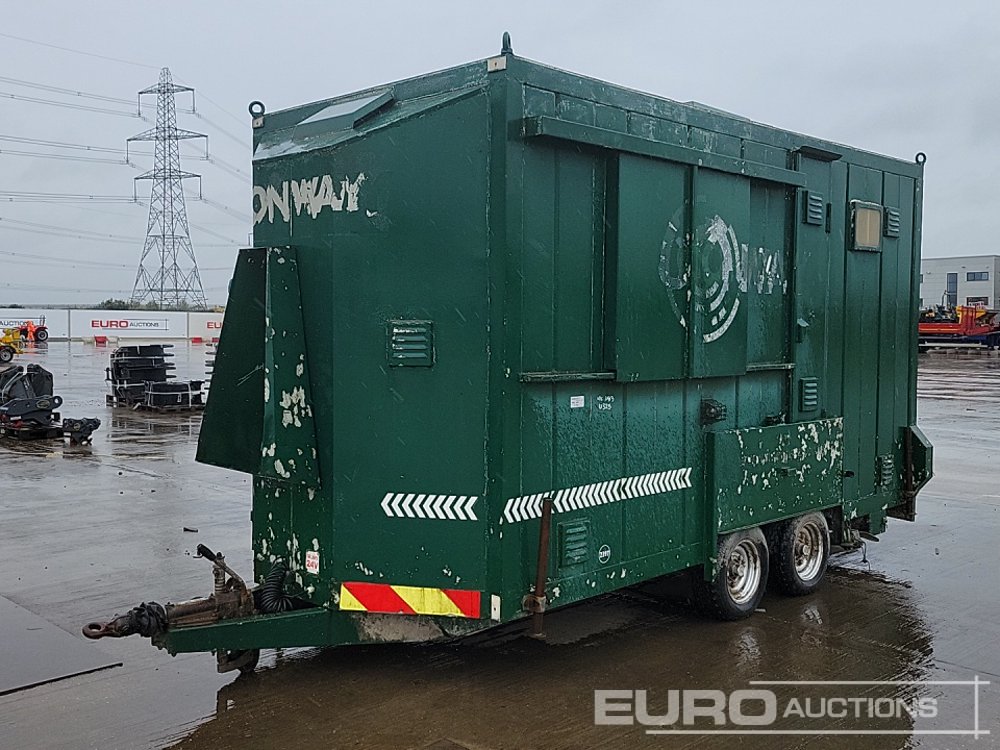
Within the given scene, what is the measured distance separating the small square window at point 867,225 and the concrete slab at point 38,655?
6.52 metres

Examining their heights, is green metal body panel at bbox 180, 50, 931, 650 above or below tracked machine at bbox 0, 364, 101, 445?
above

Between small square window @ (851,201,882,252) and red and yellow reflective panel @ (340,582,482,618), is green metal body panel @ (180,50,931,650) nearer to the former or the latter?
red and yellow reflective panel @ (340,582,482,618)

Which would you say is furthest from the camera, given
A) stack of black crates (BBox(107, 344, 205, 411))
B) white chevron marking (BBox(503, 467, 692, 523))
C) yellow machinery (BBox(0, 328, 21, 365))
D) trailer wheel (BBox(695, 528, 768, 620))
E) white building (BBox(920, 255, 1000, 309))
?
white building (BBox(920, 255, 1000, 309))

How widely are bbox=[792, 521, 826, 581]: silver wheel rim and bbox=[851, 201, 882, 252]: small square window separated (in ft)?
7.86

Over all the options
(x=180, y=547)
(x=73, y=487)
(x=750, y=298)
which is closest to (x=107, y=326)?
(x=73, y=487)

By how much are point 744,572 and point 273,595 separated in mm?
3464

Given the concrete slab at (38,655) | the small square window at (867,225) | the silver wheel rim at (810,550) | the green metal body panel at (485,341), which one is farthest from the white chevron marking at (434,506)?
the small square window at (867,225)

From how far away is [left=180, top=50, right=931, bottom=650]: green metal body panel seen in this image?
5289 mm

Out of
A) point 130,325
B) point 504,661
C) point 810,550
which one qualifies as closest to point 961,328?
A: point 130,325

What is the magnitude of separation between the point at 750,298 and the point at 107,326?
58.6 meters

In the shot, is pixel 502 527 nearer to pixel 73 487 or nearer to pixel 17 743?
pixel 17 743

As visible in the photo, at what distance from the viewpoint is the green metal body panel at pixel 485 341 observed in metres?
5.29

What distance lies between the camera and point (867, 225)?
841cm

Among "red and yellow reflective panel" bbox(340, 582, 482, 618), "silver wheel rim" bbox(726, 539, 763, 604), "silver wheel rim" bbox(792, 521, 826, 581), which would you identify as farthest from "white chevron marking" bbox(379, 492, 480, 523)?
"silver wheel rim" bbox(792, 521, 826, 581)
